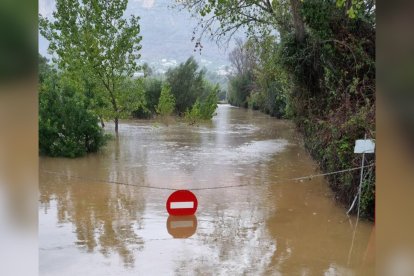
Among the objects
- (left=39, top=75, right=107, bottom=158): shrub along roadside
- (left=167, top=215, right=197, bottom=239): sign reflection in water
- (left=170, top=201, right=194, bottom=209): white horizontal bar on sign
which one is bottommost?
(left=167, top=215, right=197, bottom=239): sign reflection in water

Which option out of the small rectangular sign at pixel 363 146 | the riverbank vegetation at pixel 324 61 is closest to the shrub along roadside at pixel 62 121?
the riverbank vegetation at pixel 324 61

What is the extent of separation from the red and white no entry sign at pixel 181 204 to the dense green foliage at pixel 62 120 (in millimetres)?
5610

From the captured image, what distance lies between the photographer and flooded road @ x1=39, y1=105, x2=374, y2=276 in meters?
4.85

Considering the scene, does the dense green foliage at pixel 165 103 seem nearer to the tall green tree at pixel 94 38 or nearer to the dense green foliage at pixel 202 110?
the dense green foliage at pixel 202 110

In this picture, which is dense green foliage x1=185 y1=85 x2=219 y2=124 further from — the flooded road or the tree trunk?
the tree trunk

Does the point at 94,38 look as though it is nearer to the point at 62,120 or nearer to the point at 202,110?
the point at 62,120

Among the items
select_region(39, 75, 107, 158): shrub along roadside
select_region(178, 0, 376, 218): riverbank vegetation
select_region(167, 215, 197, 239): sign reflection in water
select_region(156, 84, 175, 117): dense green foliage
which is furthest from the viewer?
select_region(156, 84, 175, 117): dense green foliage

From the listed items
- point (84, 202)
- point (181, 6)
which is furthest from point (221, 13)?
point (84, 202)

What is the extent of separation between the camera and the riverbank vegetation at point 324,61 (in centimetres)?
657

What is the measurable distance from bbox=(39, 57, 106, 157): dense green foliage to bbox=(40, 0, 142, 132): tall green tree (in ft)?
7.67

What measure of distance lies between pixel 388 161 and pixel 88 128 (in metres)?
11.6

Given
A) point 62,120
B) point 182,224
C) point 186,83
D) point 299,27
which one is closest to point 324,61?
point 299,27

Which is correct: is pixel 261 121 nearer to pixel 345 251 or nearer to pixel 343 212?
pixel 343 212

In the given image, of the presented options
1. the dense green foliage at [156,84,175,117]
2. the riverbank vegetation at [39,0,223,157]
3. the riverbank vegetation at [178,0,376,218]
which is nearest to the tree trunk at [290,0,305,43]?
the riverbank vegetation at [178,0,376,218]
